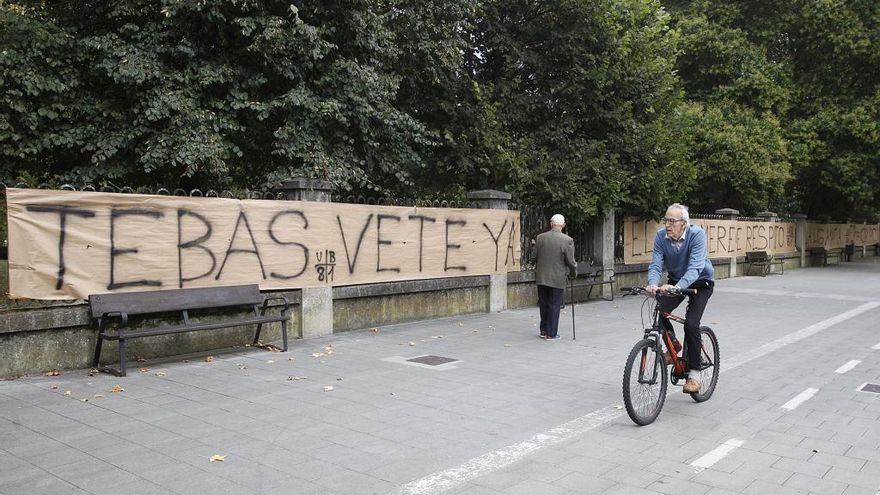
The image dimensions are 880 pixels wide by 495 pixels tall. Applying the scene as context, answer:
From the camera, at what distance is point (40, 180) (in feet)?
42.1

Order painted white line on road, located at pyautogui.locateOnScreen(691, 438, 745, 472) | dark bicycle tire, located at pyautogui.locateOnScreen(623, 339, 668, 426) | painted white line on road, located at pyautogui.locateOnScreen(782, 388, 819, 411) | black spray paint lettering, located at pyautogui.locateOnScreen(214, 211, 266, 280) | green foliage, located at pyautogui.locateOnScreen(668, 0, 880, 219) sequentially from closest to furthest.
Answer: painted white line on road, located at pyautogui.locateOnScreen(691, 438, 745, 472), dark bicycle tire, located at pyautogui.locateOnScreen(623, 339, 668, 426), painted white line on road, located at pyautogui.locateOnScreen(782, 388, 819, 411), black spray paint lettering, located at pyautogui.locateOnScreen(214, 211, 266, 280), green foliage, located at pyautogui.locateOnScreen(668, 0, 880, 219)

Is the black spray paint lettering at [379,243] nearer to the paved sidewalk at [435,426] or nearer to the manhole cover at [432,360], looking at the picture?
the paved sidewalk at [435,426]

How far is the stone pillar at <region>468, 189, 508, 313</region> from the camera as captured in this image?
12930 mm

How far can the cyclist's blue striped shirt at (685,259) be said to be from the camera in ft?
19.6

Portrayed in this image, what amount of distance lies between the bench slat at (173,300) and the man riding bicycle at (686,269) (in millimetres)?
4977

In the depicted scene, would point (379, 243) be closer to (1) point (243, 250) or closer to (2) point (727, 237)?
(1) point (243, 250)

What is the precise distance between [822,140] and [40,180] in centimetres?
2595

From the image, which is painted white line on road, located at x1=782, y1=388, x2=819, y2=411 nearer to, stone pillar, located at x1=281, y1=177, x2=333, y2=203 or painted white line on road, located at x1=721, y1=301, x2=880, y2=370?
painted white line on road, located at x1=721, y1=301, x2=880, y2=370

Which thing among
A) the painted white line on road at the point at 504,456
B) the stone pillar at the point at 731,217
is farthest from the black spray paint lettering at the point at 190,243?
the stone pillar at the point at 731,217

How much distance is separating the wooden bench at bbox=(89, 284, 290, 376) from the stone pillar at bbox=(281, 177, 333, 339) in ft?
1.87

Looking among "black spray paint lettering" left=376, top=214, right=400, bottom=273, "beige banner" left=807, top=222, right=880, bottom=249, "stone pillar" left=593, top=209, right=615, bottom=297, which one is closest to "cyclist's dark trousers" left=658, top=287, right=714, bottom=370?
"black spray paint lettering" left=376, top=214, right=400, bottom=273

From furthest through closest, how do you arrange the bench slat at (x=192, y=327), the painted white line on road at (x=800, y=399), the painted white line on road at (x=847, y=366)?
the painted white line on road at (x=847, y=366), the bench slat at (x=192, y=327), the painted white line on road at (x=800, y=399)

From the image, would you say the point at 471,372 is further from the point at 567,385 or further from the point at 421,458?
the point at 421,458

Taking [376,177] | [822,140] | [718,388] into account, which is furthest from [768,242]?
[718,388]
